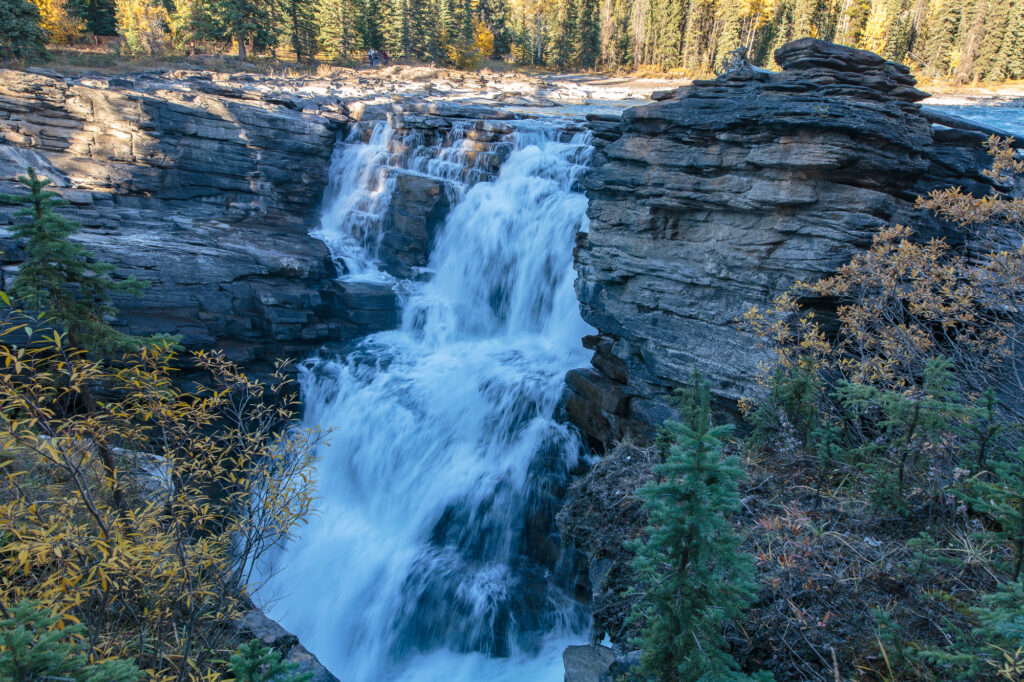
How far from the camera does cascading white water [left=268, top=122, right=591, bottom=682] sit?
29.5 feet

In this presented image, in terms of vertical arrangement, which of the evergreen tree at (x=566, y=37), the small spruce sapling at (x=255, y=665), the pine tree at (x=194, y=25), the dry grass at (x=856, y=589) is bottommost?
the dry grass at (x=856, y=589)

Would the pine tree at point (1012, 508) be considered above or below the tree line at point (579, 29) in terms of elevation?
below

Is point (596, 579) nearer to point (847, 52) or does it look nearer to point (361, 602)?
point (361, 602)

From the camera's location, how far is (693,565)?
3.41 metres

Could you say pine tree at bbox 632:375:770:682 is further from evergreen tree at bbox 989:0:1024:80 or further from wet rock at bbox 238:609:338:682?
evergreen tree at bbox 989:0:1024:80

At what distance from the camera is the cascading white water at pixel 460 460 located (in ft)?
29.5

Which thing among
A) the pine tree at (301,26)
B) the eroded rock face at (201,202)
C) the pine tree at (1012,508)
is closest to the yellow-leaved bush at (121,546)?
the pine tree at (1012,508)

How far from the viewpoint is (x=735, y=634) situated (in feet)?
14.9

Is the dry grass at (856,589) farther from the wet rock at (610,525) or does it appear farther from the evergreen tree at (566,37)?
the evergreen tree at (566,37)

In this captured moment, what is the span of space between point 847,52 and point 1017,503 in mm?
7873

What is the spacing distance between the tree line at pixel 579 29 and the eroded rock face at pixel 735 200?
122 feet

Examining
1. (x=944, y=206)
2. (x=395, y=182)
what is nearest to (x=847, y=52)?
(x=944, y=206)

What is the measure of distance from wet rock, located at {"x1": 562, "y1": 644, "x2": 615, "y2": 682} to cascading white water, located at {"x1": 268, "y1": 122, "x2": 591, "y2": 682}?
79.4 inches

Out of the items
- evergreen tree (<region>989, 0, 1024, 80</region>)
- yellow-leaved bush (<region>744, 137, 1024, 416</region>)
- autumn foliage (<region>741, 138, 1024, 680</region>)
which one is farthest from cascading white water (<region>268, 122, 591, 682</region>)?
evergreen tree (<region>989, 0, 1024, 80</region>)
